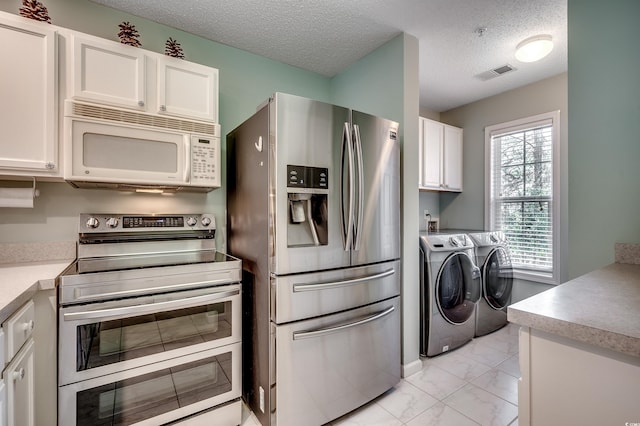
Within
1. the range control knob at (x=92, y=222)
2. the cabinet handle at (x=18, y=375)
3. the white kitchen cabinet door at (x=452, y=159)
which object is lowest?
Answer: the cabinet handle at (x=18, y=375)

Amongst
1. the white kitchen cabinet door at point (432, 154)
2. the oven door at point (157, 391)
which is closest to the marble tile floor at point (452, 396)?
the oven door at point (157, 391)

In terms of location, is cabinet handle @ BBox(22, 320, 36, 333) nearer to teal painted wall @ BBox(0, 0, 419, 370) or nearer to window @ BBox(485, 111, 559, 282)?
teal painted wall @ BBox(0, 0, 419, 370)

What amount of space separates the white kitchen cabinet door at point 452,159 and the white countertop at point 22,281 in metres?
3.64

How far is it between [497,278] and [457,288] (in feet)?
2.35

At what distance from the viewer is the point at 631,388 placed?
2.11ft

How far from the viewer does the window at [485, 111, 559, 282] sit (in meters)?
3.08

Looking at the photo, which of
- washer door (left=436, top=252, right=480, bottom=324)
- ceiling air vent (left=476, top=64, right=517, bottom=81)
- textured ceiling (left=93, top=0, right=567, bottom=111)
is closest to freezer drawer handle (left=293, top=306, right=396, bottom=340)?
washer door (left=436, top=252, right=480, bottom=324)

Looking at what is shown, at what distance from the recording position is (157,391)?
1553mm

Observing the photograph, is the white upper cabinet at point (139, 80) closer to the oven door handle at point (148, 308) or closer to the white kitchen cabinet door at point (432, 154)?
the oven door handle at point (148, 308)

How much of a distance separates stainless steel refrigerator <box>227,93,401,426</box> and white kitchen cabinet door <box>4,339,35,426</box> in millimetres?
987

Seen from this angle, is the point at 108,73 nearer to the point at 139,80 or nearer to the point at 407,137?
the point at 139,80

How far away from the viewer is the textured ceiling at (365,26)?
1928mm

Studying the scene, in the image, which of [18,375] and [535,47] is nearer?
[18,375]

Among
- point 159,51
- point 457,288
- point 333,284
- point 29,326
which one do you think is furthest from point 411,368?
point 159,51
